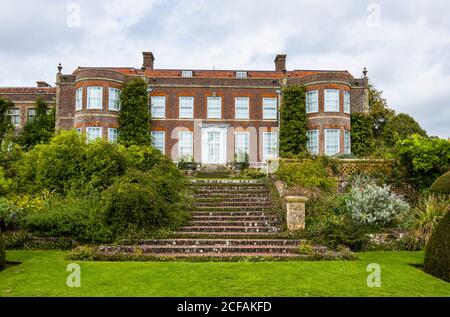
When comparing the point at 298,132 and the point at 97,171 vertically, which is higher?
the point at 298,132

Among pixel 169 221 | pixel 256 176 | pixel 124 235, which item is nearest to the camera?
pixel 124 235

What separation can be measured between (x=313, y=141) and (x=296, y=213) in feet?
53.9

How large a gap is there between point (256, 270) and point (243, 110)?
864 inches

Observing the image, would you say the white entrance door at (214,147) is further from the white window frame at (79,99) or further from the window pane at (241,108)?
the white window frame at (79,99)

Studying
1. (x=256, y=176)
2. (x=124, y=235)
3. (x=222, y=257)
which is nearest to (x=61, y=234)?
(x=124, y=235)

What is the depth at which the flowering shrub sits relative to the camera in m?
12.8

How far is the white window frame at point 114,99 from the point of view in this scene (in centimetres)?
2819

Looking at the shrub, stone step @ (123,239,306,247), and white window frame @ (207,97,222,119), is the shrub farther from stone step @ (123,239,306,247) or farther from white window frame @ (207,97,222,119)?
white window frame @ (207,97,222,119)

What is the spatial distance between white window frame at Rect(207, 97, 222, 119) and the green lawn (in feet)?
68.2

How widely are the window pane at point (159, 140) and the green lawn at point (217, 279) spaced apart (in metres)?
19.6

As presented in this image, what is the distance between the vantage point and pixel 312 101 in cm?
2866

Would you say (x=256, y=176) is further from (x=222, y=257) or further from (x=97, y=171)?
(x=222, y=257)

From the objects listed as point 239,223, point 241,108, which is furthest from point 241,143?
point 239,223

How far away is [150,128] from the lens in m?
29.5
